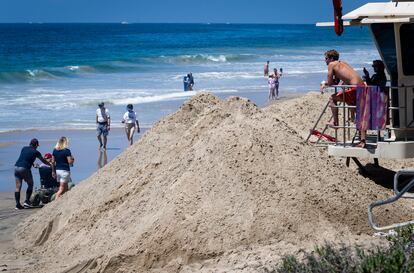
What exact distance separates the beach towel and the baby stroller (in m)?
6.74

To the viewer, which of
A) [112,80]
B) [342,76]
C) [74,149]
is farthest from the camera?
[112,80]

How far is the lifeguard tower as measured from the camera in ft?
43.5

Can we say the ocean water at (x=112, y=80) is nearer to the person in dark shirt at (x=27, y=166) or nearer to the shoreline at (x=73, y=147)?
the shoreline at (x=73, y=147)

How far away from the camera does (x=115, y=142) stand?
26828mm

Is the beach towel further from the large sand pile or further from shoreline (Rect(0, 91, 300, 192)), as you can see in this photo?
shoreline (Rect(0, 91, 300, 192))

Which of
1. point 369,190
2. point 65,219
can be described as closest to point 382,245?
point 369,190

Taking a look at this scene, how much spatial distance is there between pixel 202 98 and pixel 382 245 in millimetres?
5701

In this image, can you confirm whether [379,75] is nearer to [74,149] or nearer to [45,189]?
[45,189]

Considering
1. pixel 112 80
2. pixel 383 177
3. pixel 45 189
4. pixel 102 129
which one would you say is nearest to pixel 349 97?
pixel 383 177

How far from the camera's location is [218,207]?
11.1 meters

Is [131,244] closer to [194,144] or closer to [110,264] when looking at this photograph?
[110,264]

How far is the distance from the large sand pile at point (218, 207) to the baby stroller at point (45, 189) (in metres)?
4.07

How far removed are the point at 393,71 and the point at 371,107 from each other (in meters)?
0.84

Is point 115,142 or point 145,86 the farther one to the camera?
point 145,86
